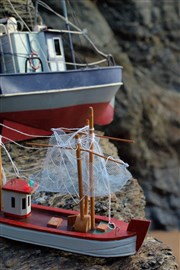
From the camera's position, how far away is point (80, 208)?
315 centimetres

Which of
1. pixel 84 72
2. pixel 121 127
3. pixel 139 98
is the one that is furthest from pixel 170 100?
pixel 84 72

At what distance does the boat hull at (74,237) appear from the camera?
3.04m

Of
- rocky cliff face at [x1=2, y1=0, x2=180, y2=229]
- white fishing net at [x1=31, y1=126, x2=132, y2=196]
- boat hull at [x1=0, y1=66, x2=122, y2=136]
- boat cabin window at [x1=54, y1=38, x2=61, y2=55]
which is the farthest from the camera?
rocky cliff face at [x1=2, y1=0, x2=180, y2=229]

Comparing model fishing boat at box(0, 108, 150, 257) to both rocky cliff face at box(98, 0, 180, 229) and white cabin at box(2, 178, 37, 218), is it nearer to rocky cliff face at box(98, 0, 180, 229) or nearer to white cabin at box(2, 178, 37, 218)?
white cabin at box(2, 178, 37, 218)

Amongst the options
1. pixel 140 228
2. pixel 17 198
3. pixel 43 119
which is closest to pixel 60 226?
pixel 17 198

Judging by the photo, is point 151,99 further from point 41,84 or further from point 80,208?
point 80,208

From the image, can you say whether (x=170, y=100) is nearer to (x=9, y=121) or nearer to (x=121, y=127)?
(x=121, y=127)

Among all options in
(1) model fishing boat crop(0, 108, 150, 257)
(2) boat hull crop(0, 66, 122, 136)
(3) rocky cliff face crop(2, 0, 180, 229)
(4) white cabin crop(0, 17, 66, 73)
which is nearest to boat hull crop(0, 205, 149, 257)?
(1) model fishing boat crop(0, 108, 150, 257)

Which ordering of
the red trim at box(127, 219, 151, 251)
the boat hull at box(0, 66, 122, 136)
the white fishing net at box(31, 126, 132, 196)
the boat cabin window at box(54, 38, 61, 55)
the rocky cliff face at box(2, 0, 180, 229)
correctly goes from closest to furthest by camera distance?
the red trim at box(127, 219, 151, 251) < the white fishing net at box(31, 126, 132, 196) < the boat hull at box(0, 66, 122, 136) < the boat cabin window at box(54, 38, 61, 55) < the rocky cliff face at box(2, 0, 180, 229)

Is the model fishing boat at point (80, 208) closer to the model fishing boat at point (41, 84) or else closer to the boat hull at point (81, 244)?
the boat hull at point (81, 244)

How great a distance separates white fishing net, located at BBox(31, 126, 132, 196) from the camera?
10.4 ft

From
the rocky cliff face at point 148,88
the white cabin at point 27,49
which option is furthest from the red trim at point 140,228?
the rocky cliff face at point 148,88

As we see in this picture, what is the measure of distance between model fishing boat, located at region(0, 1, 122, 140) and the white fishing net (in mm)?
1754

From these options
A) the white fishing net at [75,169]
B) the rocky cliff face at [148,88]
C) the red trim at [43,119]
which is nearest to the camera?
the white fishing net at [75,169]
